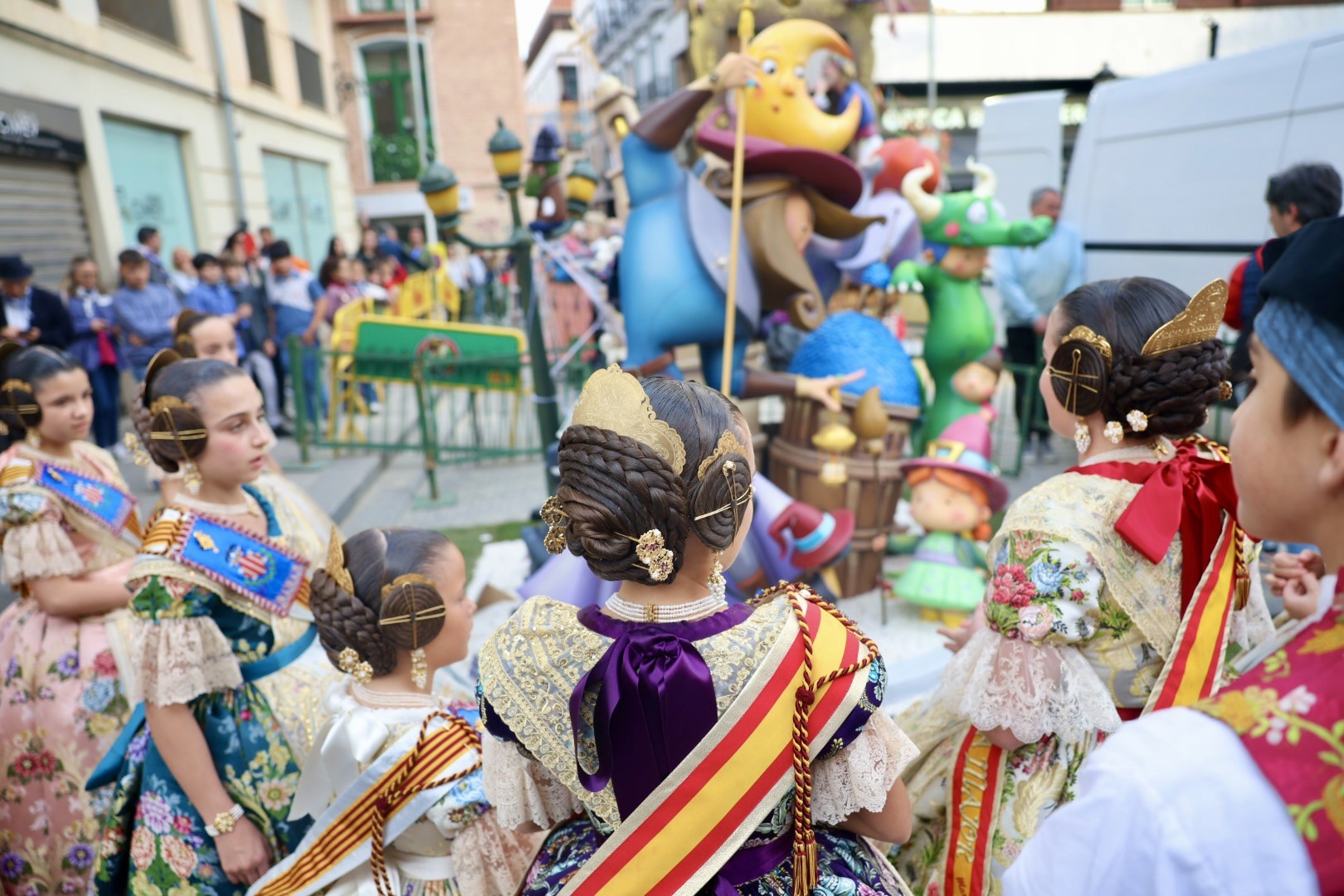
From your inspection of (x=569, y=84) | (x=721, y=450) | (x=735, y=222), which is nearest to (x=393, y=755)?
(x=721, y=450)

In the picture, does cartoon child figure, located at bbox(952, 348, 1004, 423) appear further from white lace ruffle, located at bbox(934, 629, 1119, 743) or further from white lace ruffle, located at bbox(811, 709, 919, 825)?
white lace ruffle, located at bbox(811, 709, 919, 825)

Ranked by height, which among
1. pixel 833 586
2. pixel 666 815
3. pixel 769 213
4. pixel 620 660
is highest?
pixel 769 213

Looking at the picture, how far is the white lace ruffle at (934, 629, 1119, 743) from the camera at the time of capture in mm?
1692

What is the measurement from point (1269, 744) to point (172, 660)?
199 cm

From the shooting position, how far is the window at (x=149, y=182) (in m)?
9.85

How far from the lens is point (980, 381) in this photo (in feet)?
15.3

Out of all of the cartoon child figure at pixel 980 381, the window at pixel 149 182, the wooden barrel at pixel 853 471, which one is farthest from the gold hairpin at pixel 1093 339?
the window at pixel 149 182

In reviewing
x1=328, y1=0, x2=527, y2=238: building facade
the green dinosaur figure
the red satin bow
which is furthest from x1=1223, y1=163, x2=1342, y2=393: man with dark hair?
x1=328, y1=0, x2=527, y2=238: building facade

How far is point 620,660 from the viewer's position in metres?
1.26

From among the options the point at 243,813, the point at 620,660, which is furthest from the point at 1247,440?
the point at 243,813

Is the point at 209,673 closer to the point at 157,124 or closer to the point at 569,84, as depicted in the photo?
the point at 157,124

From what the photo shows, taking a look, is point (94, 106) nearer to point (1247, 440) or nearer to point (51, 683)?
point (51, 683)

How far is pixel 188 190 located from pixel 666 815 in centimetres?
1266

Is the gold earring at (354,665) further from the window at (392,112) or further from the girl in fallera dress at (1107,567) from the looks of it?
the window at (392,112)
